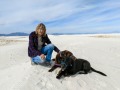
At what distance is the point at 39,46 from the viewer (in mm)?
6812

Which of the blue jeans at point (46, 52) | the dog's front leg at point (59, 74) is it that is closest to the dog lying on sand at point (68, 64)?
the dog's front leg at point (59, 74)

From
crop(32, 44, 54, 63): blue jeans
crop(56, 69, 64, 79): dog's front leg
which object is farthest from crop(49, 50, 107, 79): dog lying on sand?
crop(32, 44, 54, 63): blue jeans

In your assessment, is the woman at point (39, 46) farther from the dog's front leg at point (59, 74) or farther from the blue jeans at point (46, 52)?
the dog's front leg at point (59, 74)

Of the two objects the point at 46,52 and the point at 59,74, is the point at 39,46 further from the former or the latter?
the point at 59,74

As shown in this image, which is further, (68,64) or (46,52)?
(46,52)

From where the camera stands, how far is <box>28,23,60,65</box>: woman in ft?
21.3

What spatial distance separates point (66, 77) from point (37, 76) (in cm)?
87

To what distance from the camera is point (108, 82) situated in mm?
6270

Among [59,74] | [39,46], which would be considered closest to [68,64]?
[59,74]

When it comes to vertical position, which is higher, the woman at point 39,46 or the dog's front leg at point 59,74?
the woman at point 39,46

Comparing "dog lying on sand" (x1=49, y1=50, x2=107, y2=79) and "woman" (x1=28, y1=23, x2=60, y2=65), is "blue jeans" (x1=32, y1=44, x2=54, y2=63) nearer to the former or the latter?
"woman" (x1=28, y1=23, x2=60, y2=65)

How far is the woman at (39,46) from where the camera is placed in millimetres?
6500

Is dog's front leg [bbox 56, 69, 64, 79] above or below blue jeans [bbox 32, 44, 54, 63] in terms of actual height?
below

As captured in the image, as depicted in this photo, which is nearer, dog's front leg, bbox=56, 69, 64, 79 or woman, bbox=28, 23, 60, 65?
dog's front leg, bbox=56, 69, 64, 79
